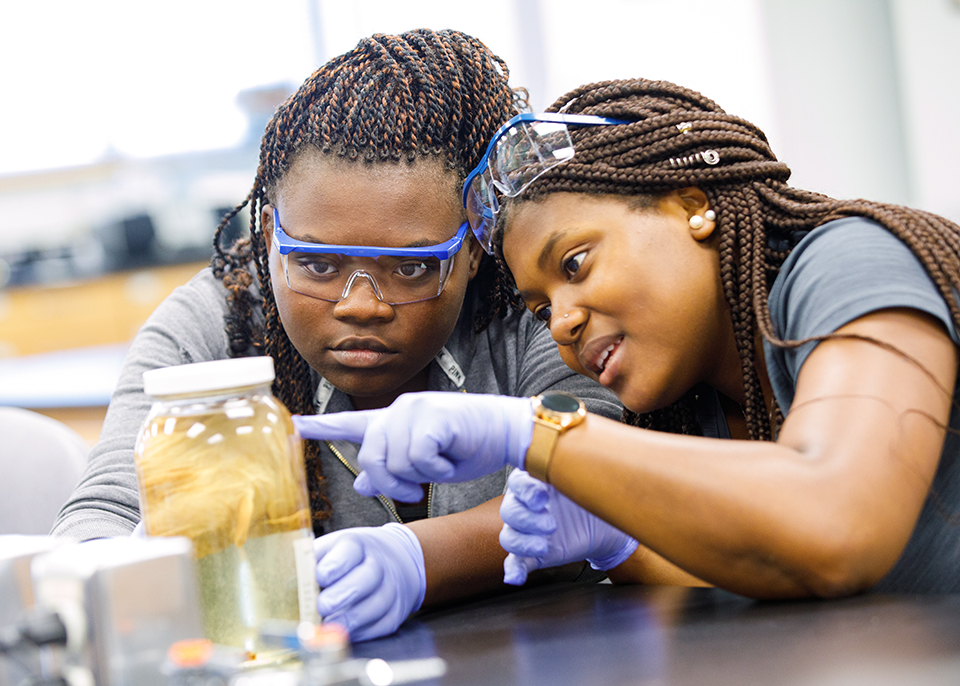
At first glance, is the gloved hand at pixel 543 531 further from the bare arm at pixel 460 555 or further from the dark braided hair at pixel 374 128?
the dark braided hair at pixel 374 128

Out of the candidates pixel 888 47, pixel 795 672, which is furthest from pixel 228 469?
pixel 888 47

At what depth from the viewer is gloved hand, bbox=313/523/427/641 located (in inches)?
37.6

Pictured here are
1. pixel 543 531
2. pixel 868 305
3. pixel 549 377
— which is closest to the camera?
pixel 868 305

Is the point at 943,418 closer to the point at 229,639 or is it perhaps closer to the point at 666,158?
the point at 666,158

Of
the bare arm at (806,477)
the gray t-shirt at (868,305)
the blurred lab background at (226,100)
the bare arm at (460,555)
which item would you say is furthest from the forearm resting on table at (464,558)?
the blurred lab background at (226,100)

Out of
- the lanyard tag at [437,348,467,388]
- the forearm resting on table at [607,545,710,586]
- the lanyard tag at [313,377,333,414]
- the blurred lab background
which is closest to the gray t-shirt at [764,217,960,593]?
the forearm resting on table at [607,545,710,586]

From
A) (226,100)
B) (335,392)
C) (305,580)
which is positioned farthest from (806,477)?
(226,100)

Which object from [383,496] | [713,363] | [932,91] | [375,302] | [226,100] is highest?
[226,100]

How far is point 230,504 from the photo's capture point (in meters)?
0.77

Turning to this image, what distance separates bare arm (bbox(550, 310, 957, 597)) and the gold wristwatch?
0.03 feet

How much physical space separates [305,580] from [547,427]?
272 mm

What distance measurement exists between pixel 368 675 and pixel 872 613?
0.45 meters

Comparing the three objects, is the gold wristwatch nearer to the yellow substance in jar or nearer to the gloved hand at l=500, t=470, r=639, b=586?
the gloved hand at l=500, t=470, r=639, b=586

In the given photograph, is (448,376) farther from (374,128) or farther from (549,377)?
(374,128)
